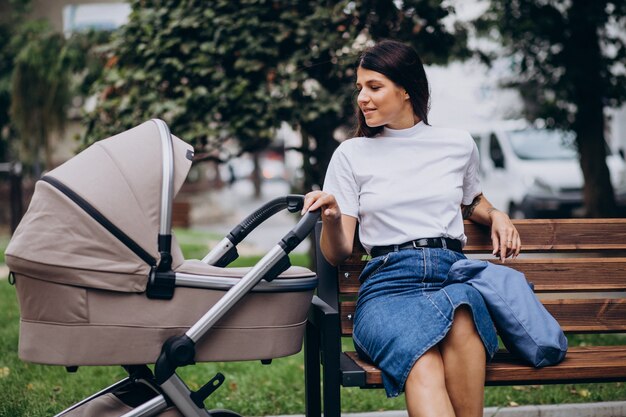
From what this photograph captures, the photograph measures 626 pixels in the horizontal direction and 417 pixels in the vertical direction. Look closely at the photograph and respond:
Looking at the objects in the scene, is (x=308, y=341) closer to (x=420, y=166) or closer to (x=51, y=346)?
(x=420, y=166)

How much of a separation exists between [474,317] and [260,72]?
348cm

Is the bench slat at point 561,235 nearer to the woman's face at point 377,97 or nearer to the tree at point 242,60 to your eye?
the woman's face at point 377,97

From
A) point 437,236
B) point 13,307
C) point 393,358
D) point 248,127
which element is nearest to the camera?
point 393,358

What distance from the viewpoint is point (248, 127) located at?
19.3ft

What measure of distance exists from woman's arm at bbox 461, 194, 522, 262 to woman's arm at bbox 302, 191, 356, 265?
614 millimetres

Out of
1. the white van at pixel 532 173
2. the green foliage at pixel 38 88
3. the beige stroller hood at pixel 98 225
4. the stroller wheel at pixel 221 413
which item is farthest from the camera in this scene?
the white van at pixel 532 173

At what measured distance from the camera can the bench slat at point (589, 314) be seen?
3.54m

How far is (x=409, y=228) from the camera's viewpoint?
10.4 feet

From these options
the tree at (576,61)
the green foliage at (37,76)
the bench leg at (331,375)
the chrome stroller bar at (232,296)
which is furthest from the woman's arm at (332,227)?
the tree at (576,61)

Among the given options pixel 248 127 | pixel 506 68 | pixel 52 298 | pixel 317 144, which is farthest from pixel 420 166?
pixel 506 68

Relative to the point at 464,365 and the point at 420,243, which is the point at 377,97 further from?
the point at 464,365

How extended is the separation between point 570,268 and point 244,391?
1.88 metres

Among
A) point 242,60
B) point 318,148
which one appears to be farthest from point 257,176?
point 242,60

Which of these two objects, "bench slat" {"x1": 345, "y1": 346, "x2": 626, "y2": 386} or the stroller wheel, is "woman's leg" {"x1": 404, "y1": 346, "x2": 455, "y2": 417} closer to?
"bench slat" {"x1": 345, "y1": 346, "x2": 626, "y2": 386}
